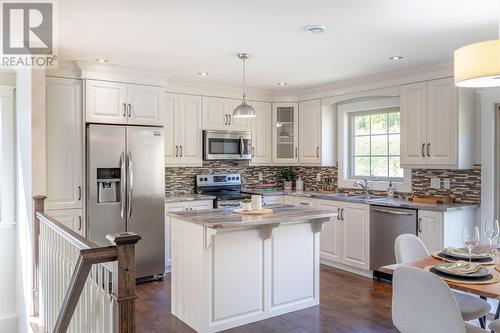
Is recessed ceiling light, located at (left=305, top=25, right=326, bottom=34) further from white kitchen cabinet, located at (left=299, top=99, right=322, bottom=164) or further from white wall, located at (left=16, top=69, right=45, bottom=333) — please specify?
white kitchen cabinet, located at (left=299, top=99, right=322, bottom=164)

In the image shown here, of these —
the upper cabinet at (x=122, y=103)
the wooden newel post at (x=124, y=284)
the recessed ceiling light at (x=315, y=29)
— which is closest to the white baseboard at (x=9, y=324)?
the upper cabinet at (x=122, y=103)

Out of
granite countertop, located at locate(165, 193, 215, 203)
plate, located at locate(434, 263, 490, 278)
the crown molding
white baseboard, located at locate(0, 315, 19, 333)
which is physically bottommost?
white baseboard, located at locate(0, 315, 19, 333)

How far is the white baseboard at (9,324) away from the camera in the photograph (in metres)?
4.64

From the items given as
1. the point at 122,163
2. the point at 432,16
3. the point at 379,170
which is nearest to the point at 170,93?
the point at 122,163

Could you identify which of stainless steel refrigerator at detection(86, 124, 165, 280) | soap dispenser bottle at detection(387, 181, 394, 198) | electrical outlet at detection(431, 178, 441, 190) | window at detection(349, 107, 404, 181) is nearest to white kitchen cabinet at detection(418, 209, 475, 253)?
electrical outlet at detection(431, 178, 441, 190)

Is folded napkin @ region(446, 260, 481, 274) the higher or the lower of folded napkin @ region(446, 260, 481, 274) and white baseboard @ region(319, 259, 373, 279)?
the higher

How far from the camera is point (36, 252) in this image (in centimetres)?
351

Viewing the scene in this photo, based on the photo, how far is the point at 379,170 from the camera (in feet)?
18.2

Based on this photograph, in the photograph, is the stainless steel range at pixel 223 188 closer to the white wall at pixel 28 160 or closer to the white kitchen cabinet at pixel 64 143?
the white kitchen cabinet at pixel 64 143

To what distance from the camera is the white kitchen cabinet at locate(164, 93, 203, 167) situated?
5266 mm

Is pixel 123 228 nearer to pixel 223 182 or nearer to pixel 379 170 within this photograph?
pixel 223 182

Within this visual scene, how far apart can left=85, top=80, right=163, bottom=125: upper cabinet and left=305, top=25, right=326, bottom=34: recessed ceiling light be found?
7.65 ft

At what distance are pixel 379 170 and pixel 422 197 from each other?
35.4 inches

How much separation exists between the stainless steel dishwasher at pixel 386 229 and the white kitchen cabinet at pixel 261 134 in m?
2.04
